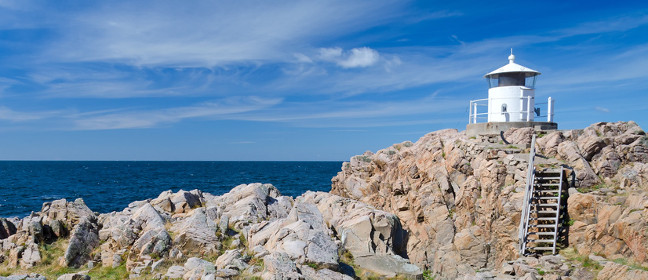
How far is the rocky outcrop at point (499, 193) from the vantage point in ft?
58.7

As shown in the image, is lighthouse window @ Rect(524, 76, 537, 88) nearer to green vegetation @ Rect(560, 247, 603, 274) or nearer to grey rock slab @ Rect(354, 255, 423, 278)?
green vegetation @ Rect(560, 247, 603, 274)

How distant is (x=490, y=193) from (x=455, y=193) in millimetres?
3064

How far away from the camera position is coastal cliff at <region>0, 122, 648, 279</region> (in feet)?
44.8

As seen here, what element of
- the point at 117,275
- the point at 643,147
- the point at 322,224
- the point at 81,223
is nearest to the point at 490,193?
the point at 643,147

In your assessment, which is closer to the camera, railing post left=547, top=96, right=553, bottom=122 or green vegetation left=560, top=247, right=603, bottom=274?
green vegetation left=560, top=247, right=603, bottom=274

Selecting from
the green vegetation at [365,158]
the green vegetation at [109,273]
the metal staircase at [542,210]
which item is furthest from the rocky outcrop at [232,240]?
the green vegetation at [365,158]

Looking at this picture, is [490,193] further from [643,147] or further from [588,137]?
[643,147]

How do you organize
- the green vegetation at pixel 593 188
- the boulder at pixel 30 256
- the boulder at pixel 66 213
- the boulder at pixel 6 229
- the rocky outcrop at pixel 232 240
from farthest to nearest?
the boulder at pixel 6 229, the green vegetation at pixel 593 188, the boulder at pixel 66 213, the boulder at pixel 30 256, the rocky outcrop at pixel 232 240

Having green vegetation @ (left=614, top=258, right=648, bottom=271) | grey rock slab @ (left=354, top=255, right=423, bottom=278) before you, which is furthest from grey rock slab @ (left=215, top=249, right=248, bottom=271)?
green vegetation @ (left=614, top=258, right=648, bottom=271)

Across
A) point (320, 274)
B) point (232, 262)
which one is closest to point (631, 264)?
point (320, 274)

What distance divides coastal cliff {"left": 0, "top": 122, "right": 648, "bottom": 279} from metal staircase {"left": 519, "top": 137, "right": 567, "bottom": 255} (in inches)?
22.7

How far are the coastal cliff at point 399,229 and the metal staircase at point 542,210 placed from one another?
0.58m

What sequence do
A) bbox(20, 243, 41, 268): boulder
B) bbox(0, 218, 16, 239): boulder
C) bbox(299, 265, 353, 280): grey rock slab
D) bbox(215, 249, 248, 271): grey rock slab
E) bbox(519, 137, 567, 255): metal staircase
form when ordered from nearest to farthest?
bbox(299, 265, 353, 280): grey rock slab, bbox(215, 249, 248, 271): grey rock slab, bbox(20, 243, 41, 268): boulder, bbox(519, 137, 567, 255): metal staircase, bbox(0, 218, 16, 239): boulder

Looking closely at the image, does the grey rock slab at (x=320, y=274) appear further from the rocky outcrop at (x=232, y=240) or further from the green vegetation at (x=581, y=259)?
the green vegetation at (x=581, y=259)
